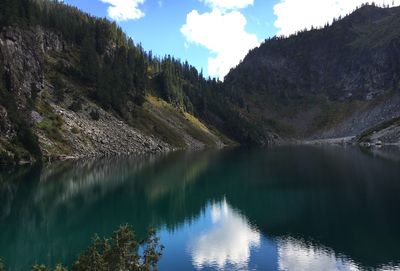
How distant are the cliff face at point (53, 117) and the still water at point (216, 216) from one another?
56.5 feet

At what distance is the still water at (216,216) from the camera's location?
34.1 m

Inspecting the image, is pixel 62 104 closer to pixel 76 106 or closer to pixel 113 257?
pixel 76 106

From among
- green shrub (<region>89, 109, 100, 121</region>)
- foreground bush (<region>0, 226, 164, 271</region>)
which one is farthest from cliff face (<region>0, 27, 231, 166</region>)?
foreground bush (<region>0, 226, 164, 271</region>)

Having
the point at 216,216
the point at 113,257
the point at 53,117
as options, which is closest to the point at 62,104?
the point at 53,117

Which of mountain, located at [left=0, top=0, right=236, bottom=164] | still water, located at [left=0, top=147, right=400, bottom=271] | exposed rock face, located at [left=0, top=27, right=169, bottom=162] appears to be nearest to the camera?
still water, located at [left=0, top=147, right=400, bottom=271]

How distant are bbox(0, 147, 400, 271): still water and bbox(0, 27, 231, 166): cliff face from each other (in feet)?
56.5

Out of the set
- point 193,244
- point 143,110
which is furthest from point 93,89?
point 193,244

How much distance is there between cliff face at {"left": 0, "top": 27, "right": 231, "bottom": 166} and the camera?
98625mm

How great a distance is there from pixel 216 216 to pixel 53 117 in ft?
268

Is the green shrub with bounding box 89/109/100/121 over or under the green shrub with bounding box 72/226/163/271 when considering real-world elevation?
over

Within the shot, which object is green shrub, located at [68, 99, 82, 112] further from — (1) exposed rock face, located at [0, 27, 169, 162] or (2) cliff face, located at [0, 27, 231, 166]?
(1) exposed rock face, located at [0, 27, 169, 162]

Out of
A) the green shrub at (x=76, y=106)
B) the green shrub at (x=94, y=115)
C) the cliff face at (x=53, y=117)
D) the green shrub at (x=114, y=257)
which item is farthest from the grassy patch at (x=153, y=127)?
the green shrub at (x=114, y=257)

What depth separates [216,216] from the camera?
52.2 metres

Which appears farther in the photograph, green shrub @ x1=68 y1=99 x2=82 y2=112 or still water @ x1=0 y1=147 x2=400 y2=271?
green shrub @ x1=68 y1=99 x2=82 y2=112
